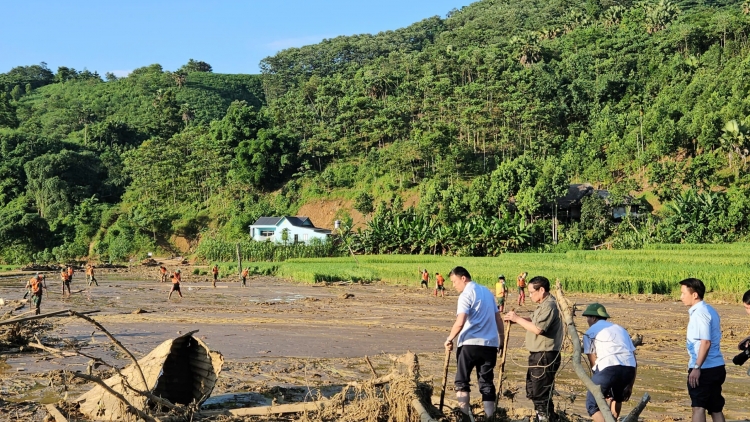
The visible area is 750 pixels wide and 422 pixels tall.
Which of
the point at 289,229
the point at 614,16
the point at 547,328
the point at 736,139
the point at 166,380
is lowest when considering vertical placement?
the point at 166,380

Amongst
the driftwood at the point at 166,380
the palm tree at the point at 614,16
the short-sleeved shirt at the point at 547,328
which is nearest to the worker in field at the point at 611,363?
the short-sleeved shirt at the point at 547,328

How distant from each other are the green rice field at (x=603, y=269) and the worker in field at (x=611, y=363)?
64.7 ft

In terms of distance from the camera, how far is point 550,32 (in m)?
97.3

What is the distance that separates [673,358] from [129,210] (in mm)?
64620

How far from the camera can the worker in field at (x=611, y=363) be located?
271 inches

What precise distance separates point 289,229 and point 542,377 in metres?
51.5

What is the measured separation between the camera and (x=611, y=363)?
22.6 ft

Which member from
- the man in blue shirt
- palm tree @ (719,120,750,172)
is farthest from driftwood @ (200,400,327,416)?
palm tree @ (719,120,750,172)

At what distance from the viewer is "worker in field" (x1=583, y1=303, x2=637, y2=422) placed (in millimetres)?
6879

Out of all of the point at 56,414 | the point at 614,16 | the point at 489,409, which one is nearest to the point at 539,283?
the point at 489,409

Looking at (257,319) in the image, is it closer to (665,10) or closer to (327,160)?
(327,160)

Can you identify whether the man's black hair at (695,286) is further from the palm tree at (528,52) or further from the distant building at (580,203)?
the palm tree at (528,52)

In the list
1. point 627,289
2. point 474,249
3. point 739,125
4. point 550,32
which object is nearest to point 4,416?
point 627,289

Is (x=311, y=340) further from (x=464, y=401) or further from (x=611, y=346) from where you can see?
(x=611, y=346)
